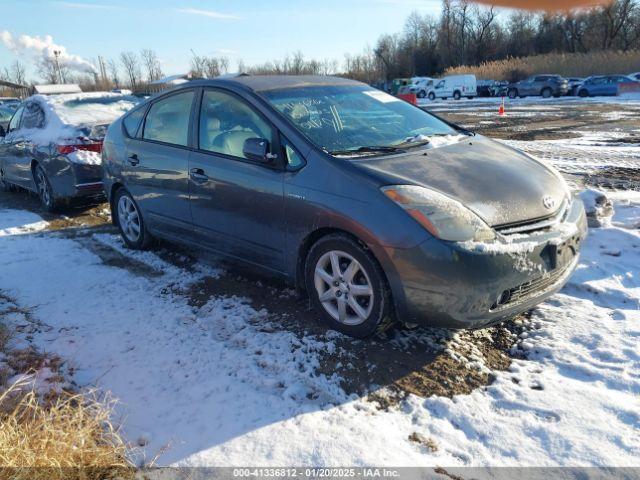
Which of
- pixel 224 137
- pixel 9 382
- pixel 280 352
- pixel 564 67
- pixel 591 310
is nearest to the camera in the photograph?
pixel 9 382

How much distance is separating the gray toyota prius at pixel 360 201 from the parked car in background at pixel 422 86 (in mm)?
41866

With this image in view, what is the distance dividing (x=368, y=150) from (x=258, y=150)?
77cm

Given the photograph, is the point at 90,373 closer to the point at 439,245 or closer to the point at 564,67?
the point at 439,245

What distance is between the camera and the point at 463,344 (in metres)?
3.35

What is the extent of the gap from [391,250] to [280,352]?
3.22 feet

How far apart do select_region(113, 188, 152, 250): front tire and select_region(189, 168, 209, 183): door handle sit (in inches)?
49.2

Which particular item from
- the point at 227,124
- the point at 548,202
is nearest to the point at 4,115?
the point at 227,124

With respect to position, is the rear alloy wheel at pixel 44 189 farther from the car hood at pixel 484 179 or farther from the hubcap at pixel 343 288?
the car hood at pixel 484 179

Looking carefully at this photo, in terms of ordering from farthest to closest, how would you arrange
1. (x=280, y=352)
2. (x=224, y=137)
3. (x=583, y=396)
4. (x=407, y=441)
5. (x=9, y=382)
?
(x=224, y=137), (x=280, y=352), (x=9, y=382), (x=583, y=396), (x=407, y=441)

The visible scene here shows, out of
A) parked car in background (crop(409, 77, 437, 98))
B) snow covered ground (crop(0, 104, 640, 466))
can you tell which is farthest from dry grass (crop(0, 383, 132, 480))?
parked car in background (crop(409, 77, 437, 98))

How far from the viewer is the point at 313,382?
2.94 meters

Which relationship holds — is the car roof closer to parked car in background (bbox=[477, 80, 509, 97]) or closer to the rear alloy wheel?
the rear alloy wheel

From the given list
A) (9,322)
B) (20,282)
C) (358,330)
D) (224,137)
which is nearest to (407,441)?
(358,330)

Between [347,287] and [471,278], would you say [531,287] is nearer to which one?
[471,278]
